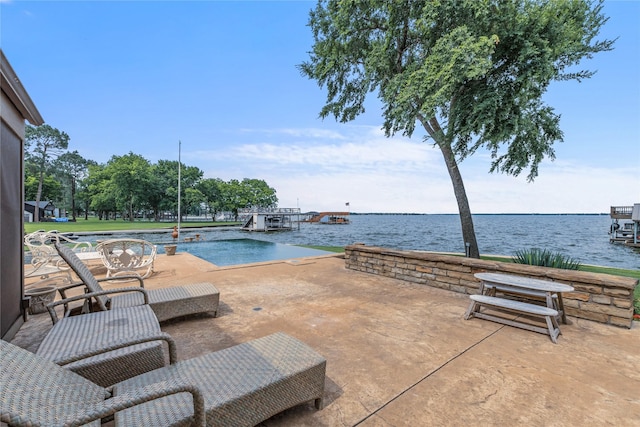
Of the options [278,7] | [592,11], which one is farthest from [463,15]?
[278,7]

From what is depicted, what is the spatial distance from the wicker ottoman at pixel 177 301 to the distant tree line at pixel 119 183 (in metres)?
42.5

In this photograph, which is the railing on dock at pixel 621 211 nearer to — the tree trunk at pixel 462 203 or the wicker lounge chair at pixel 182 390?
the tree trunk at pixel 462 203

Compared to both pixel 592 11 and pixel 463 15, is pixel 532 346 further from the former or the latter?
pixel 592 11

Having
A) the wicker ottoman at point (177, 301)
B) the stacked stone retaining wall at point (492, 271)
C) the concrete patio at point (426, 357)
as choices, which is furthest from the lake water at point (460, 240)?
the wicker ottoman at point (177, 301)

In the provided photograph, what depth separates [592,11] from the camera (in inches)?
281

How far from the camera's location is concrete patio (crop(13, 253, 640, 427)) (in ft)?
5.94

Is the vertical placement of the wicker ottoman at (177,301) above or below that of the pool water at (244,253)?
above

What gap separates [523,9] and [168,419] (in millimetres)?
9922

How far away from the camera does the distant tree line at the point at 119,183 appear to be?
128 ft

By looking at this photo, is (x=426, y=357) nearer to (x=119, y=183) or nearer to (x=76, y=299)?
(x=76, y=299)

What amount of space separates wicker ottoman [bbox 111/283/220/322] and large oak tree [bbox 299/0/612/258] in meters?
6.18

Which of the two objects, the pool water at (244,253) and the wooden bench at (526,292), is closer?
the wooden bench at (526,292)

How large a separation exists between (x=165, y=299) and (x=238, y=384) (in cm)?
210

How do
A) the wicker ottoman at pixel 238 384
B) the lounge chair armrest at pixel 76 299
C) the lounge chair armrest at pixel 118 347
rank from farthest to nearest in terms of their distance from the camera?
the lounge chair armrest at pixel 76 299
the lounge chair armrest at pixel 118 347
the wicker ottoman at pixel 238 384
